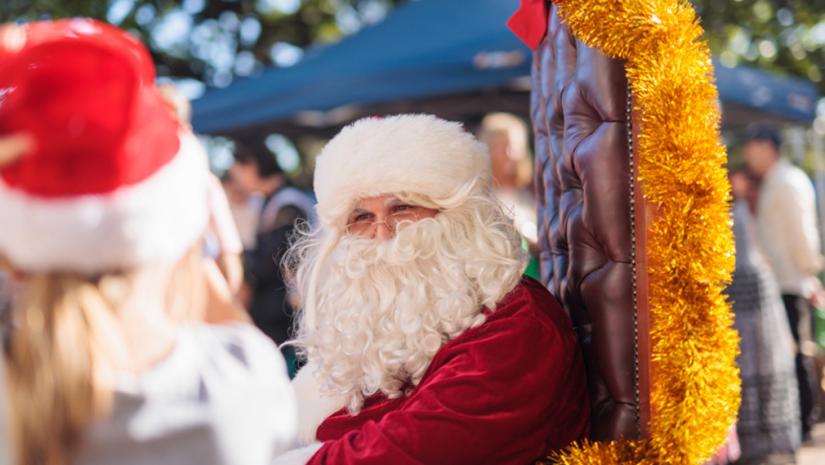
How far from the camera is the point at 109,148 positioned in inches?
52.7

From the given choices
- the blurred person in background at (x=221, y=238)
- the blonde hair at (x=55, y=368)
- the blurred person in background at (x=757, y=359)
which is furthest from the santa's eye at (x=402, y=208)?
the blurred person in background at (x=757, y=359)

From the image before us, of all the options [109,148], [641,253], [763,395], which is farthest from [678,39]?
[763,395]

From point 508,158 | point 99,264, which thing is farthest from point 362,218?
point 508,158

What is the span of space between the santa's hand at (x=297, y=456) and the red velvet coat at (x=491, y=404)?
3 cm

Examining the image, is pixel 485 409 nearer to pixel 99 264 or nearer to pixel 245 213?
pixel 99 264

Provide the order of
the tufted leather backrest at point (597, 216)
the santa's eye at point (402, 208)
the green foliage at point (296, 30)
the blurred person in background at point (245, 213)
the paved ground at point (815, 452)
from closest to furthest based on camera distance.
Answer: the tufted leather backrest at point (597, 216) < the santa's eye at point (402, 208) < the paved ground at point (815, 452) < the blurred person in background at point (245, 213) < the green foliage at point (296, 30)

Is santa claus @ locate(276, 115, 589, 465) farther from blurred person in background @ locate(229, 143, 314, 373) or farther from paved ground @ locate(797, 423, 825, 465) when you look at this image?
paved ground @ locate(797, 423, 825, 465)

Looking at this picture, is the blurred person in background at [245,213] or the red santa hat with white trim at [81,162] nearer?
the red santa hat with white trim at [81,162]

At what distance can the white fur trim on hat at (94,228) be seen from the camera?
132 centimetres

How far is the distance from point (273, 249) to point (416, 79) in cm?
160

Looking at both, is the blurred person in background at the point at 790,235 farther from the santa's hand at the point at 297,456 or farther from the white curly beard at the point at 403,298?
the santa's hand at the point at 297,456

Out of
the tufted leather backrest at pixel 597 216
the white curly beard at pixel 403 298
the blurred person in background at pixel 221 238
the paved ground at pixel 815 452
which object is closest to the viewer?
the tufted leather backrest at pixel 597 216

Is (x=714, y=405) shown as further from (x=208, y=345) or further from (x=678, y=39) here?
(x=208, y=345)

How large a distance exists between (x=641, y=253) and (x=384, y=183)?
2.40ft
